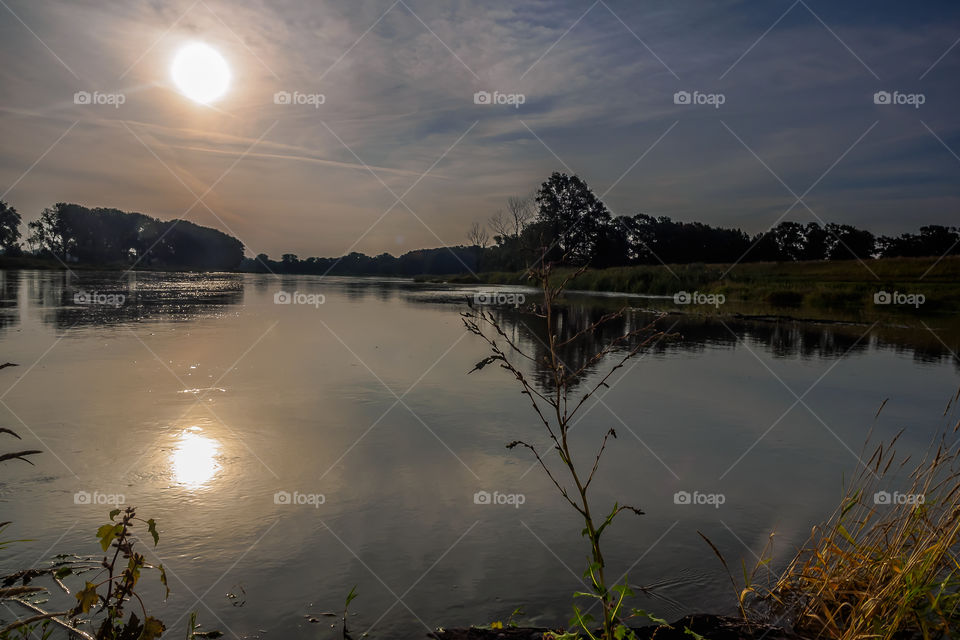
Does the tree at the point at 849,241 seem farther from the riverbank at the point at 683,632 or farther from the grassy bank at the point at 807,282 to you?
the riverbank at the point at 683,632

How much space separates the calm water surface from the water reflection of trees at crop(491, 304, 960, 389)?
134 centimetres

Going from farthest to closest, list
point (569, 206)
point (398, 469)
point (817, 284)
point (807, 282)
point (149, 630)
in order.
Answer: point (569, 206)
point (807, 282)
point (817, 284)
point (398, 469)
point (149, 630)

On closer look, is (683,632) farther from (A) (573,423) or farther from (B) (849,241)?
(B) (849,241)

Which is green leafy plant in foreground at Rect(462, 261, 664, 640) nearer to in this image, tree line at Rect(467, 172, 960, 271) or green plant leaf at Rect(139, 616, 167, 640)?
green plant leaf at Rect(139, 616, 167, 640)

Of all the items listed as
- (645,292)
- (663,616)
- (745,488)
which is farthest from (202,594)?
(645,292)

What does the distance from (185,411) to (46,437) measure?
1212 mm

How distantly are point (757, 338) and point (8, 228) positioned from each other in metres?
93.7

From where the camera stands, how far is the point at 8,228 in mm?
77312

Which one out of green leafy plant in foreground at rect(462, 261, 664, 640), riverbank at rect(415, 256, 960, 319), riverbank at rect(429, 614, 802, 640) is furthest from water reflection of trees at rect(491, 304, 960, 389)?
riverbank at rect(429, 614, 802, 640)

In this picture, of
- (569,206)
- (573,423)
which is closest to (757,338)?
(573,423)

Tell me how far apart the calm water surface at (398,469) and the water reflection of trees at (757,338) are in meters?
1.34

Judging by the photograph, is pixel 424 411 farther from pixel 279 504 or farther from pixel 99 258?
pixel 99 258

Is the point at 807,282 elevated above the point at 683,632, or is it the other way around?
the point at 807,282

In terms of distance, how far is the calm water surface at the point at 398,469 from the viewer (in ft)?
9.34
